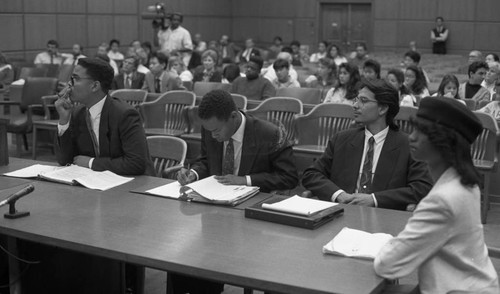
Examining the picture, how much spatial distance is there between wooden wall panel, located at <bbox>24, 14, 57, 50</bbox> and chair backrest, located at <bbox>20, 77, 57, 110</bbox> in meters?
6.40

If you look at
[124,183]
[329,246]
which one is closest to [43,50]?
[124,183]

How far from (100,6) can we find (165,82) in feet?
26.8

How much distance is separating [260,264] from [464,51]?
16.8 m

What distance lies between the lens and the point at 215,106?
12.0ft

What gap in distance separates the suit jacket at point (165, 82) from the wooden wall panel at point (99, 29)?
7568mm

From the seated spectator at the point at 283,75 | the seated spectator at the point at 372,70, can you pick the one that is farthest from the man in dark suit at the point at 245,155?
the seated spectator at the point at 283,75

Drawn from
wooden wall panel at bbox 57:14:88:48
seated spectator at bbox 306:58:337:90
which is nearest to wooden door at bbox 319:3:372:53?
wooden wall panel at bbox 57:14:88:48

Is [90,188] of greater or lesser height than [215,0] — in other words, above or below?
below

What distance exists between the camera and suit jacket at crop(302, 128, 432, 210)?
3609 millimetres

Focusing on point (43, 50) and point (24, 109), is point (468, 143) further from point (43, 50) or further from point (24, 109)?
point (43, 50)

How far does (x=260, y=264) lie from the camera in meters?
2.49

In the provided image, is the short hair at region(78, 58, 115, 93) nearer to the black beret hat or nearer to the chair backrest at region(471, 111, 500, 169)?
the black beret hat

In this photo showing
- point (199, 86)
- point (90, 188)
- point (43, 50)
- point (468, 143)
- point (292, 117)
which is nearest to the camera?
point (468, 143)

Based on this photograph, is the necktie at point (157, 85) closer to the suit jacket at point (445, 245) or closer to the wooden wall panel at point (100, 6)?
the suit jacket at point (445, 245)
